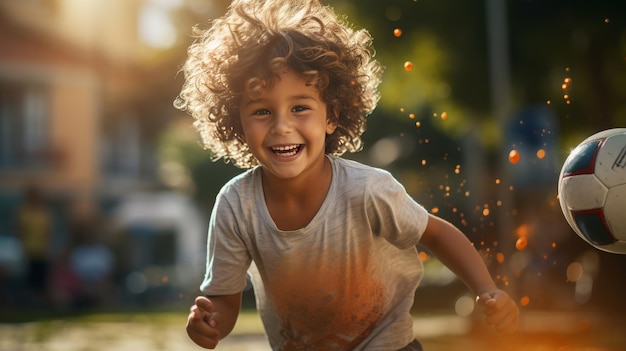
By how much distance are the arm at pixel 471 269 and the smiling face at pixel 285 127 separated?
2.01 ft

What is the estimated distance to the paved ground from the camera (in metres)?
10.2

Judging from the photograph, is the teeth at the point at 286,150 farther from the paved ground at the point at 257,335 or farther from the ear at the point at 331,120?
the paved ground at the point at 257,335

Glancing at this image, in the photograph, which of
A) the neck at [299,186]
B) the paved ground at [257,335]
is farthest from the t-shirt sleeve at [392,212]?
the paved ground at [257,335]

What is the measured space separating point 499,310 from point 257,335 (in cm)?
811

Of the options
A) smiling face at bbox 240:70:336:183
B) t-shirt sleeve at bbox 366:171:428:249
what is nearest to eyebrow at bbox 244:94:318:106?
smiling face at bbox 240:70:336:183

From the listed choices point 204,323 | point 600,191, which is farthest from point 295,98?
point 600,191

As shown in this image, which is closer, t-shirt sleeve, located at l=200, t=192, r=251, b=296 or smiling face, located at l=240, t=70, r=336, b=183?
smiling face, located at l=240, t=70, r=336, b=183

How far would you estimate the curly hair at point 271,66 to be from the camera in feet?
14.9

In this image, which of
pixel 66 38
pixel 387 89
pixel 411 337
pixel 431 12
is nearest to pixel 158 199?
pixel 66 38

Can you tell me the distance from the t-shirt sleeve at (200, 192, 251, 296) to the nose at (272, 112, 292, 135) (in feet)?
1.41

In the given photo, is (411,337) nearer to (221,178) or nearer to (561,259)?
(561,259)

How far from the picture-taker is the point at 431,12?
15375 millimetres

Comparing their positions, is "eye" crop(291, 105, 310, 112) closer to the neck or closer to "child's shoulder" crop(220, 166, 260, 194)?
the neck

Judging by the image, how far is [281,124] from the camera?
434 centimetres
